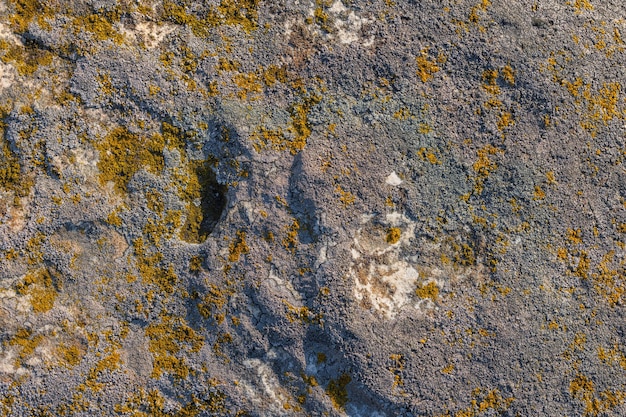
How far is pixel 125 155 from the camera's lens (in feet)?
8.82

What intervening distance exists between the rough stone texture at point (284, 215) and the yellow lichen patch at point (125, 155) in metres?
0.01

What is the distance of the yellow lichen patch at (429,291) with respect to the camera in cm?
268

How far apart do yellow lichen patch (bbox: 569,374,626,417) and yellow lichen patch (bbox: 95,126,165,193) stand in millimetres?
2455

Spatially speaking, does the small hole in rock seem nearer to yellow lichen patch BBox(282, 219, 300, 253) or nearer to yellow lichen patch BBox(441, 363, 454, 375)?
yellow lichen patch BBox(282, 219, 300, 253)

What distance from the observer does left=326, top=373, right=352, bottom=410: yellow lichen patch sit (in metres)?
2.66

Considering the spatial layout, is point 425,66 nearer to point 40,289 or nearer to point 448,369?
point 448,369

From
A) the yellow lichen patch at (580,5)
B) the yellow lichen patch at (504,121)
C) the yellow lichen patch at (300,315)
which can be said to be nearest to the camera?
the yellow lichen patch at (300,315)

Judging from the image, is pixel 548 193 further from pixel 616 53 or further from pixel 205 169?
pixel 205 169

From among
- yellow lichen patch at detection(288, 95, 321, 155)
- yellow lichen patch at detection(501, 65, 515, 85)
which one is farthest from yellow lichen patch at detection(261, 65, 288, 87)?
yellow lichen patch at detection(501, 65, 515, 85)

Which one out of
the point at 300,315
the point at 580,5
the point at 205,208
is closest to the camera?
the point at 300,315

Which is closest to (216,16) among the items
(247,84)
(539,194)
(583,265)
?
(247,84)

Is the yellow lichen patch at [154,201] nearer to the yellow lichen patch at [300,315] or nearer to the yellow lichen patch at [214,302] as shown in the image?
the yellow lichen patch at [214,302]

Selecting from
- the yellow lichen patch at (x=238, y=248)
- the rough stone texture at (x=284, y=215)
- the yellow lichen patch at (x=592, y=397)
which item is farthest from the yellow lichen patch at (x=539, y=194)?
the yellow lichen patch at (x=238, y=248)

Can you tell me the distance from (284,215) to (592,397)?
1897 mm
